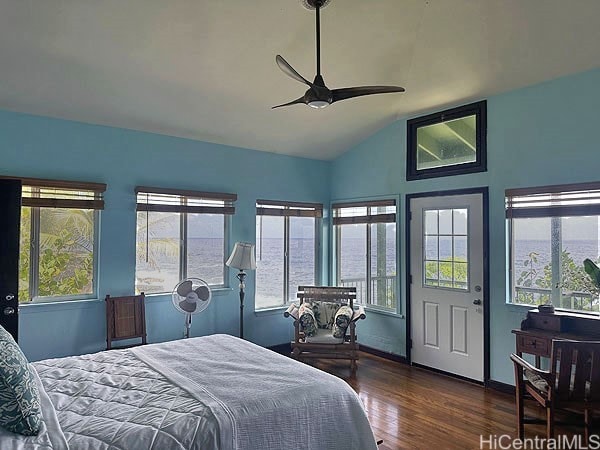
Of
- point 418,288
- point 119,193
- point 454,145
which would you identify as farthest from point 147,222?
point 454,145

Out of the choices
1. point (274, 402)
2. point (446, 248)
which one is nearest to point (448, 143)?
point (446, 248)

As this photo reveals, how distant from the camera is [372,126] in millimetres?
5027

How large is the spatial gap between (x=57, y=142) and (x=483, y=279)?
4199 mm

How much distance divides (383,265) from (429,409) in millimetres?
1960

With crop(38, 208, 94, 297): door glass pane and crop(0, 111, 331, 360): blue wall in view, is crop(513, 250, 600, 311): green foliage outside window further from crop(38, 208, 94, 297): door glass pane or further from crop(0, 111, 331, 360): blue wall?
crop(38, 208, 94, 297): door glass pane

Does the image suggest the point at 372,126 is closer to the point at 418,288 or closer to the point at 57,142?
the point at 418,288

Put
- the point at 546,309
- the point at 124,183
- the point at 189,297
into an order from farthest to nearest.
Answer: the point at 124,183 < the point at 189,297 < the point at 546,309

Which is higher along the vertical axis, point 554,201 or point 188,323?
point 554,201

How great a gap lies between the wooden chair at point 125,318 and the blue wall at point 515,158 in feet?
9.03

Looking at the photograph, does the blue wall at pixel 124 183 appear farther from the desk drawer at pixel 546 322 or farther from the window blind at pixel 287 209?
the desk drawer at pixel 546 322

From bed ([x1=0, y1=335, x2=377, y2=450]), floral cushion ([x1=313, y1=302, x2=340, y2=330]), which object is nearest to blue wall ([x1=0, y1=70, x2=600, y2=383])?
floral cushion ([x1=313, y1=302, x2=340, y2=330])

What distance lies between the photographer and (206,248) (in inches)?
187

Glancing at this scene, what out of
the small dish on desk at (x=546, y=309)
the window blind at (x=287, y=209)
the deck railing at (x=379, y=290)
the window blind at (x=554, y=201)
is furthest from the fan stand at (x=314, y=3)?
the deck railing at (x=379, y=290)

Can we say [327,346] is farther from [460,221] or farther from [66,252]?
[66,252]
